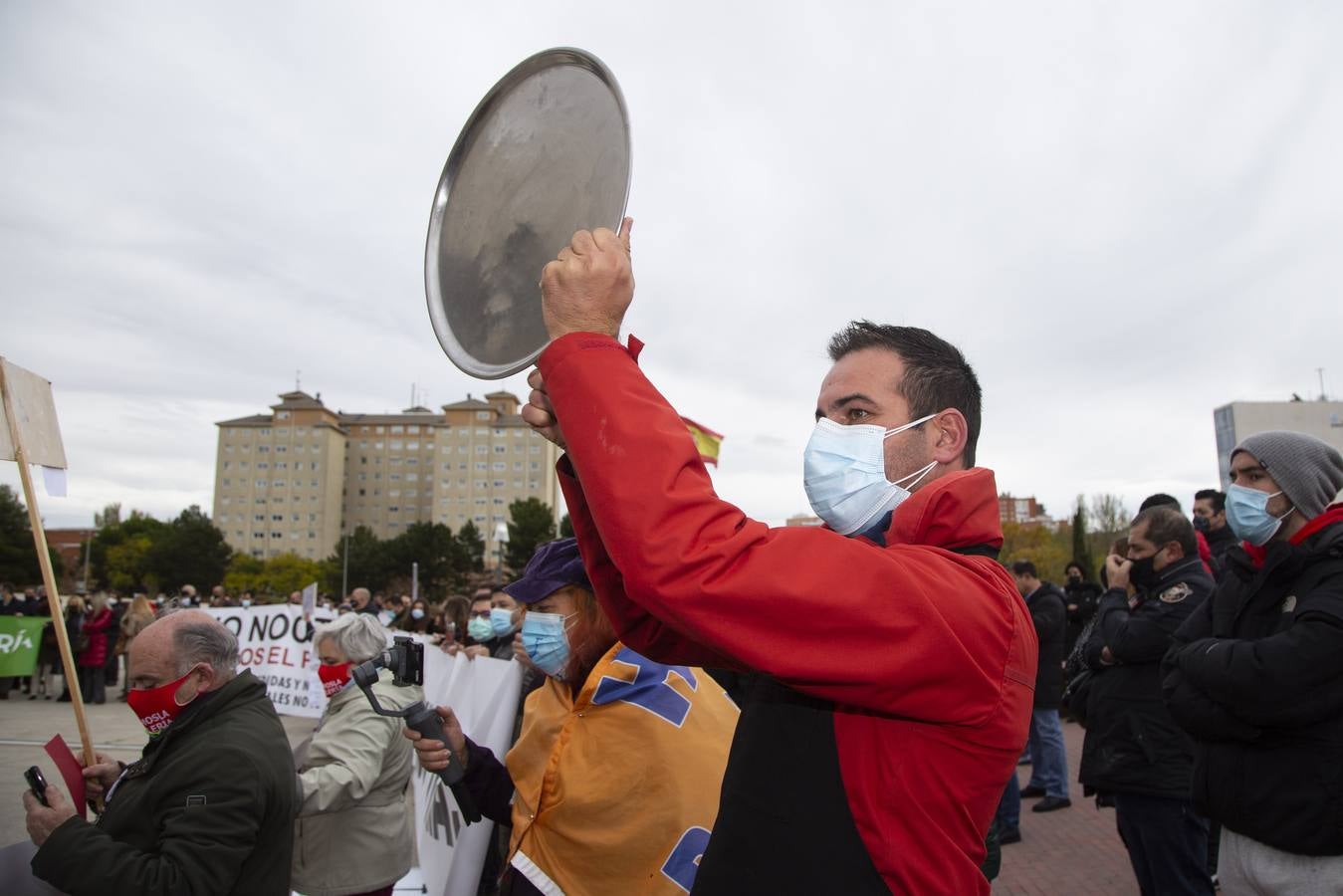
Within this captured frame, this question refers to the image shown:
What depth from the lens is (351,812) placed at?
427cm

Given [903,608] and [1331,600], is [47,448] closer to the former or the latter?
[903,608]

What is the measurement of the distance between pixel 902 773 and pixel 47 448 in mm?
3700

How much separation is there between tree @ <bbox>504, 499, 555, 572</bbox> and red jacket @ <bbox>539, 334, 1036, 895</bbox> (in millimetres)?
74289

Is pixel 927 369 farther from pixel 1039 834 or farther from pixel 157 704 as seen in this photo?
pixel 1039 834

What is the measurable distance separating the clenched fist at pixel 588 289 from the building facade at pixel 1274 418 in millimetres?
62213

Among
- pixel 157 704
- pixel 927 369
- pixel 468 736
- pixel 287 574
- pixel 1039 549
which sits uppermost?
pixel 927 369

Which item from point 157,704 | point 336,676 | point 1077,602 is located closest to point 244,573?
point 1077,602

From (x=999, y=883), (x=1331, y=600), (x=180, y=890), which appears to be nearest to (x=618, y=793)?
(x=180, y=890)

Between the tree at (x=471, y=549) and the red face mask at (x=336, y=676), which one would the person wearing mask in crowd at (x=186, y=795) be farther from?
the tree at (x=471, y=549)

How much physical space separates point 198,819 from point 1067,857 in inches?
278

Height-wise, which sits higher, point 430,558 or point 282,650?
point 430,558

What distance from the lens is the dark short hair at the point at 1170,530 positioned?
495cm

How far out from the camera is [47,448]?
360 centimetres

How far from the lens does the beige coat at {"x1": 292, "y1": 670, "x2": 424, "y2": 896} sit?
4.12 m
